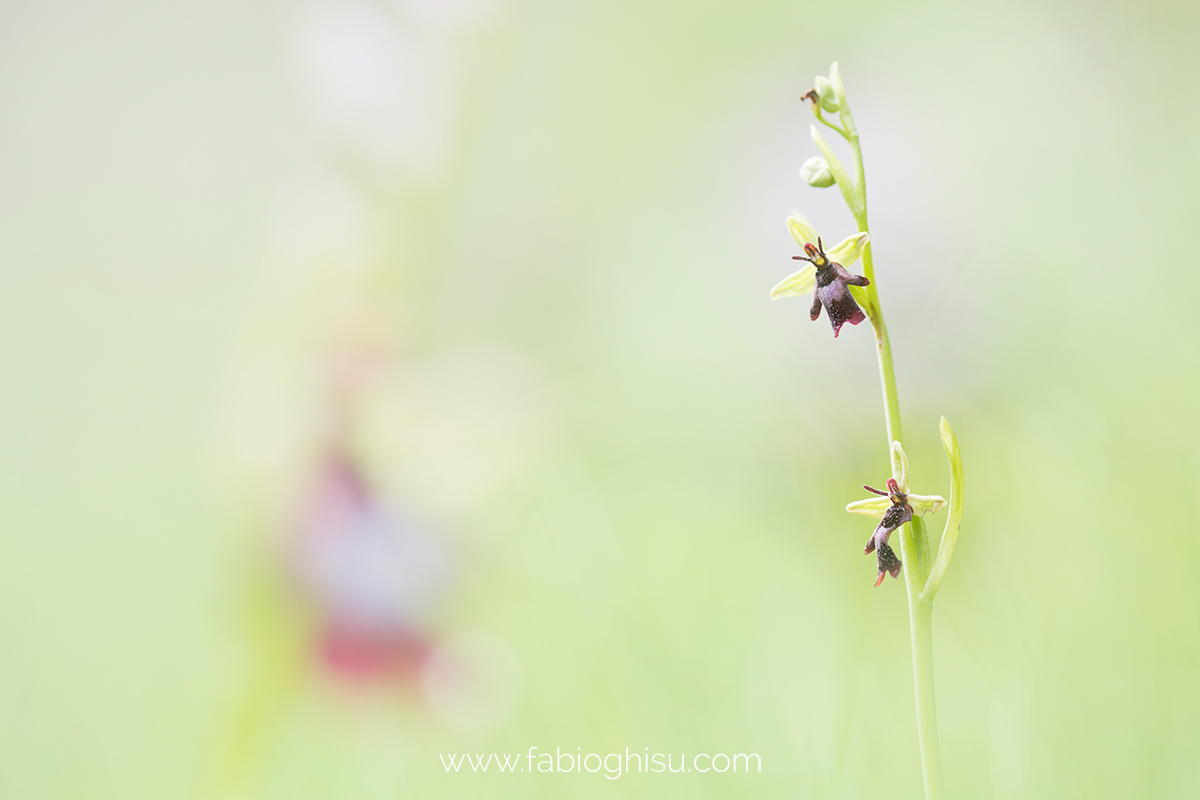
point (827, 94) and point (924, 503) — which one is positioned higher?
point (827, 94)

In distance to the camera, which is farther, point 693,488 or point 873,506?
point 693,488

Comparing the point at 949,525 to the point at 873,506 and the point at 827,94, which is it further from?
the point at 827,94

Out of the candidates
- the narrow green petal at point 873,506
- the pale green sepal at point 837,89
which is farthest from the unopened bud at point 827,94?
the narrow green petal at point 873,506

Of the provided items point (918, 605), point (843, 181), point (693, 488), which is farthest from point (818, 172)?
point (693, 488)

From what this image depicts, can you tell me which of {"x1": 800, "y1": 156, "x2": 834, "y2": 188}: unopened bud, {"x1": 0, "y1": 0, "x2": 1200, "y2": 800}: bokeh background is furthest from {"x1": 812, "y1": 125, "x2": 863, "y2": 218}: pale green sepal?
{"x1": 0, "y1": 0, "x2": 1200, "y2": 800}: bokeh background

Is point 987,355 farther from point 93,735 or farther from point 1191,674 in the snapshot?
→ point 93,735
